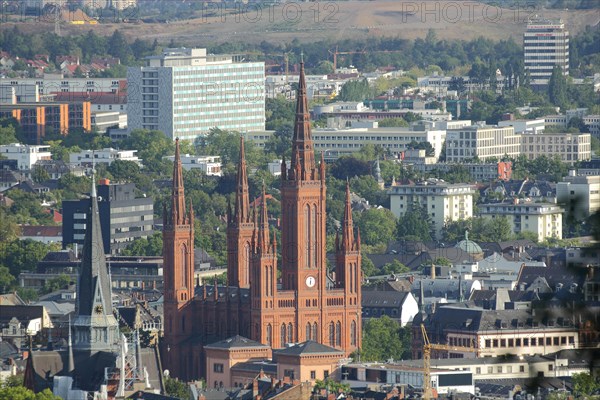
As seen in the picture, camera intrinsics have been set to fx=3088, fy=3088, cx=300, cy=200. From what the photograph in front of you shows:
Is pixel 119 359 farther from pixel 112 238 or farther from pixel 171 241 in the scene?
pixel 112 238

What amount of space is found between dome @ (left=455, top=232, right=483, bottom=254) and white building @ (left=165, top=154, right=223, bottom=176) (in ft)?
146

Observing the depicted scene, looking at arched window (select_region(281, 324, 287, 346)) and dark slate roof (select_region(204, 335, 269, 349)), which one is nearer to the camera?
dark slate roof (select_region(204, 335, 269, 349))

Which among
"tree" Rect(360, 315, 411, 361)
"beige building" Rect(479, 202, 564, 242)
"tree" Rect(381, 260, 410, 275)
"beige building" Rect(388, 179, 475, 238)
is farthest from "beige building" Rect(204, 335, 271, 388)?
"beige building" Rect(388, 179, 475, 238)

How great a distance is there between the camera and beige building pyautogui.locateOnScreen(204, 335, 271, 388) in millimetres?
98125

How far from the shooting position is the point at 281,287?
4129 inches

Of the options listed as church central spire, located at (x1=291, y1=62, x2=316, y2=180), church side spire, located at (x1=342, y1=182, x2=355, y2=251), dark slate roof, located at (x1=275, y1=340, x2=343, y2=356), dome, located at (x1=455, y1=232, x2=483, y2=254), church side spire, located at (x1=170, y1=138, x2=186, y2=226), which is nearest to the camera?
dark slate roof, located at (x1=275, y1=340, x2=343, y2=356)

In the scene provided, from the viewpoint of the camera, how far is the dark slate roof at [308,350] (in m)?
95.3

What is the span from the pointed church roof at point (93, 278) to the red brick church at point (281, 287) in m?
14.7

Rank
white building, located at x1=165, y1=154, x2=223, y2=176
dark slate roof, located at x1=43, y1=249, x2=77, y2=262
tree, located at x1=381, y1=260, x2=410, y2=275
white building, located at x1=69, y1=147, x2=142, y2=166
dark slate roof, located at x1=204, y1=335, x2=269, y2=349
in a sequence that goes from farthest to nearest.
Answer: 1. white building, located at x1=69, y1=147, x2=142, y2=166
2. white building, located at x1=165, y1=154, x2=223, y2=176
3. dark slate roof, located at x1=43, y1=249, x2=77, y2=262
4. tree, located at x1=381, y1=260, x2=410, y2=275
5. dark slate roof, located at x1=204, y1=335, x2=269, y2=349

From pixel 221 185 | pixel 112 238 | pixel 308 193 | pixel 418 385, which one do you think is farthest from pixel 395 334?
pixel 221 185

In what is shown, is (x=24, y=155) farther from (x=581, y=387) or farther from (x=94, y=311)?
(x=581, y=387)

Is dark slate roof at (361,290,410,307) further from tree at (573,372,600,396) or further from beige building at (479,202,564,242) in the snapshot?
tree at (573,372,600,396)

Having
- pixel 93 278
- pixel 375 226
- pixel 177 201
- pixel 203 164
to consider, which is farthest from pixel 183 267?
pixel 203 164

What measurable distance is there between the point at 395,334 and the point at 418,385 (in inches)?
802
